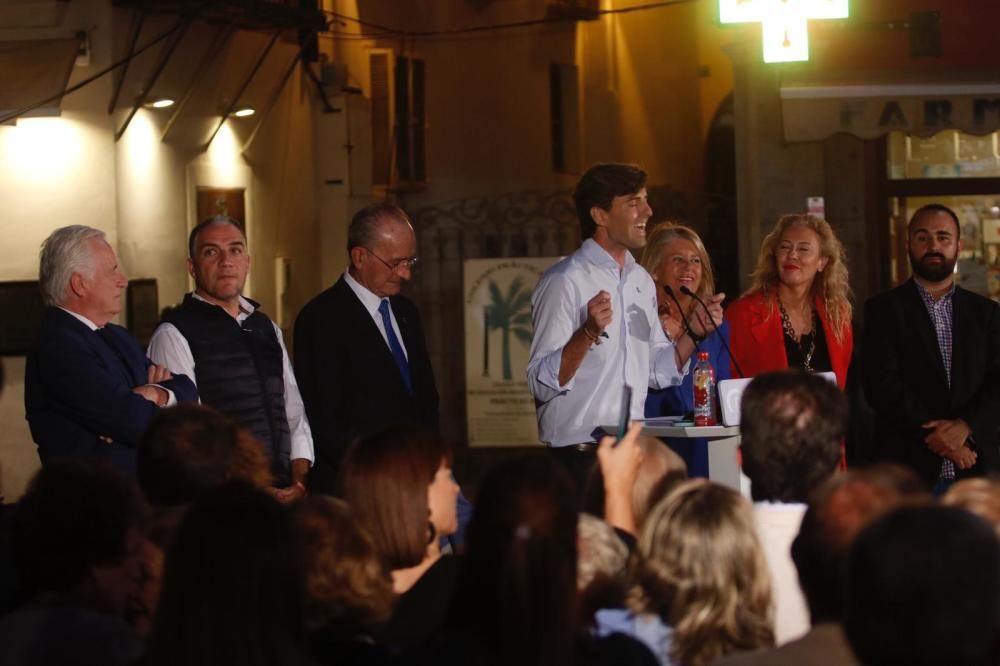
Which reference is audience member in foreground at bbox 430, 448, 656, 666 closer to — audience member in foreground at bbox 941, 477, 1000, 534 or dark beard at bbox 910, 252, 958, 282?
audience member in foreground at bbox 941, 477, 1000, 534

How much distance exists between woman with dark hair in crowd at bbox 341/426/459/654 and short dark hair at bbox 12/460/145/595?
2.06 feet

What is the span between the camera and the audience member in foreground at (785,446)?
4.81 meters

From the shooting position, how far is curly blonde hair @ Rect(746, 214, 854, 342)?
7.88m

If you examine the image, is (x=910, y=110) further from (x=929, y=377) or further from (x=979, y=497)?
(x=979, y=497)

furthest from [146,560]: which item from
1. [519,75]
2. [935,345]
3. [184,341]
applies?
[519,75]

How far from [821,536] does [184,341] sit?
3893 mm

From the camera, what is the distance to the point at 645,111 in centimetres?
2612

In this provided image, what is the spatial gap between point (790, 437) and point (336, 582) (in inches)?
55.4

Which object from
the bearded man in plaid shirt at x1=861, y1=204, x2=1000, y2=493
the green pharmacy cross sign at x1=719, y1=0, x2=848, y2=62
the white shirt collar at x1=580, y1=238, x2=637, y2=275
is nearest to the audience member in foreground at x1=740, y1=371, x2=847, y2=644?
the white shirt collar at x1=580, y1=238, x2=637, y2=275

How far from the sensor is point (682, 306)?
8070mm

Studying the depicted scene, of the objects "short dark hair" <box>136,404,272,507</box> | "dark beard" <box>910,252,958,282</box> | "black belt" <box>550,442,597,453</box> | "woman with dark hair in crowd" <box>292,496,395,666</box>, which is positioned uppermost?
"dark beard" <box>910,252,958,282</box>

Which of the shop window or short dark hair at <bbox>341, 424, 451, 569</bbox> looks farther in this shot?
the shop window

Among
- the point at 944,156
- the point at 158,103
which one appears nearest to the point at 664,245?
the point at 158,103

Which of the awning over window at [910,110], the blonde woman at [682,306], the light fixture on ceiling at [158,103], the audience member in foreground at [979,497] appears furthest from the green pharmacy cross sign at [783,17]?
the audience member in foreground at [979,497]
